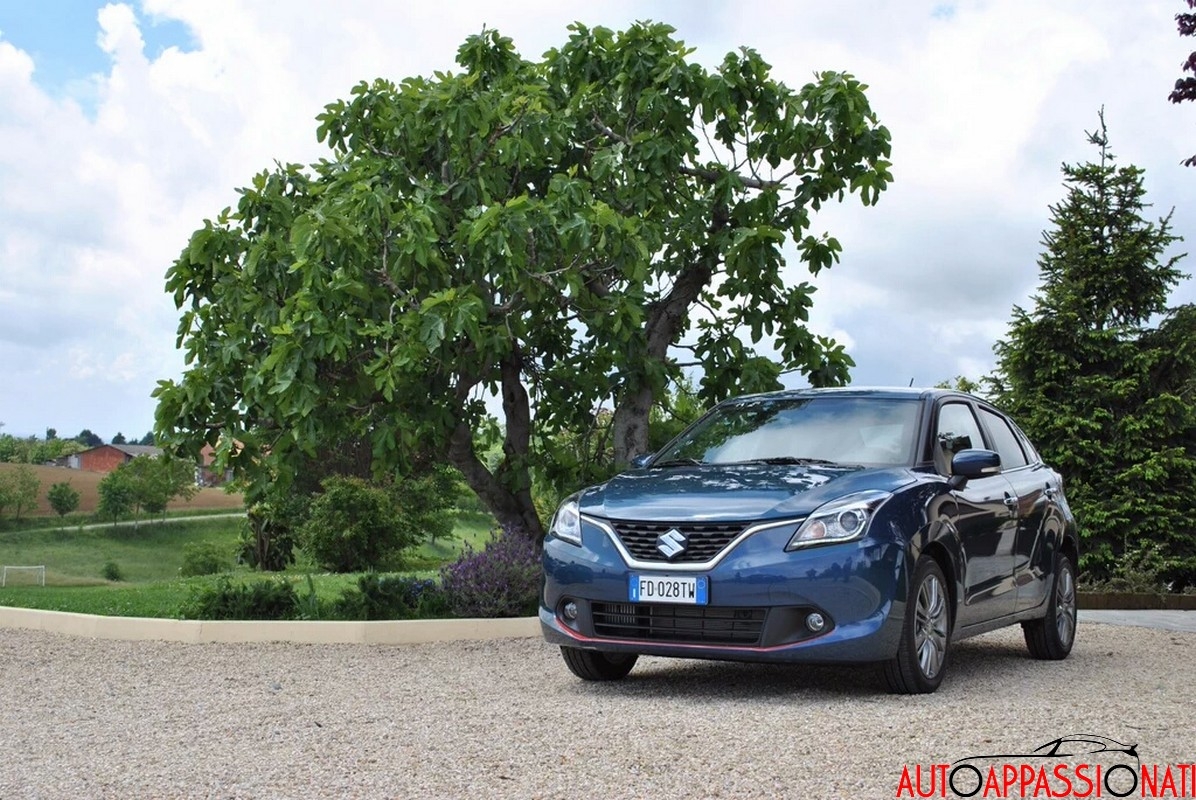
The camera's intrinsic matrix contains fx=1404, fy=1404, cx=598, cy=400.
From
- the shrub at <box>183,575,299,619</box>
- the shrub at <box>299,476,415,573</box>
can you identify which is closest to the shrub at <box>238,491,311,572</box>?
the shrub at <box>299,476,415,573</box>

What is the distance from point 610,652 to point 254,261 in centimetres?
639

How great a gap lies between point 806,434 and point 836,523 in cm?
141

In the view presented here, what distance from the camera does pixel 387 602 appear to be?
12.6 m

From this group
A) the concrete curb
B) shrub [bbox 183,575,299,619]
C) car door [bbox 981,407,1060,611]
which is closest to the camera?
car door [bbox 981,407,1060,611]

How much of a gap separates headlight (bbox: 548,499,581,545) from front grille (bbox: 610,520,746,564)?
34 centimetres

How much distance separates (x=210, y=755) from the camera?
19.9 ft

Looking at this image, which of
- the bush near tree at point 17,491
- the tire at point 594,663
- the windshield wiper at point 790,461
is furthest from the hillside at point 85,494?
the windshield wiper at point 790,461

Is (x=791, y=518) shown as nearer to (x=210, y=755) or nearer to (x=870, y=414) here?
(x=870, y=414)

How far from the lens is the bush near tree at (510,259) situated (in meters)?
11.9

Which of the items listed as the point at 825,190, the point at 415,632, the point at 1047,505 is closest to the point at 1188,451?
the point at 825,190

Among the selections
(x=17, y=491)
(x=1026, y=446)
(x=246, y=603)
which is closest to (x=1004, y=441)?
(x=1026, y=446)

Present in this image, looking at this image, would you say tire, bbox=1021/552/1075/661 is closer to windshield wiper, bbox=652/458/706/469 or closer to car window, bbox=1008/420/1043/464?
car window, bbox=1008/420/1043/464

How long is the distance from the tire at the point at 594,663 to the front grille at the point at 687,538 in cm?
98

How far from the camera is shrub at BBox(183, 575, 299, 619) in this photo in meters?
12.7
